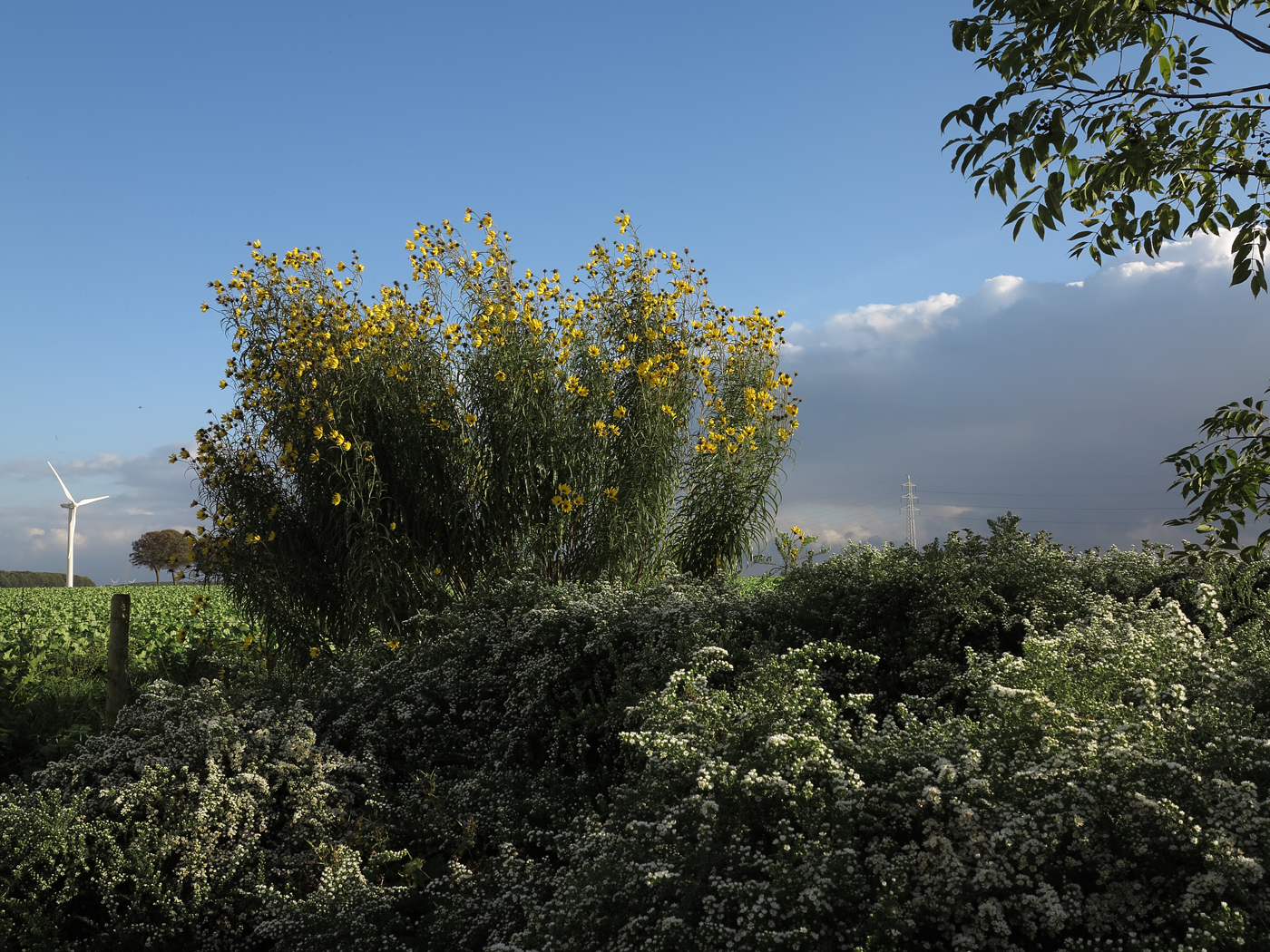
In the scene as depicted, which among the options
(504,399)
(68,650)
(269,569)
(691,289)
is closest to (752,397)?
(691,289)

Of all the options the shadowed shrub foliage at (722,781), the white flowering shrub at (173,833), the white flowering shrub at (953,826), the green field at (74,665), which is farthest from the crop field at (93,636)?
the white flowering shrub at (953,826)

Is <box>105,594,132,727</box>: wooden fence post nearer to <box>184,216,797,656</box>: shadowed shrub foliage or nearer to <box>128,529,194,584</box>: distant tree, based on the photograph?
<box>184,216,797,656</box>: shadowed shrub foliage

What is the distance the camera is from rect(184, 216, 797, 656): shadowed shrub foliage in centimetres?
632

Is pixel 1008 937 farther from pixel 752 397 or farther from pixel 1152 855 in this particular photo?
pixel 752 397

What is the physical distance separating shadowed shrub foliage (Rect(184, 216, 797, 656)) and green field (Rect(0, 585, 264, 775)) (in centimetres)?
96

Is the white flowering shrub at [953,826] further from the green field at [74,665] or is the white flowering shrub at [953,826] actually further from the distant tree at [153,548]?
the distant tree at [153,548]

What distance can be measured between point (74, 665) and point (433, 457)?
16.7 ft

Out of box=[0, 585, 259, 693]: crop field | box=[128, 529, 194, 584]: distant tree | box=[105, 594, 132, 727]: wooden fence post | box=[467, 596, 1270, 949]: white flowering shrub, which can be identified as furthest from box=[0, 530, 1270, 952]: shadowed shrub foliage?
box=[128, 529, 194, 584]: distant tree

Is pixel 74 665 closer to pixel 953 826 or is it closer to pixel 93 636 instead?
pixel 93 636

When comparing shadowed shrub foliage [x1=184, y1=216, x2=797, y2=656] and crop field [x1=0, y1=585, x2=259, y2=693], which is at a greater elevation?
shadowed shrub foliage [x1=184, y1=216, x2=797, y2=656]

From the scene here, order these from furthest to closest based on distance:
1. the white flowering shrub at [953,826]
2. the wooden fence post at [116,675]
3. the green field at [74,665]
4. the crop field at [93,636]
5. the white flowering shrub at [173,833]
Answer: the crop field at [93,636], the green field at [74,665], the wooden fence post at [116,675], the white flowering shrub at [173,833], the white flowering shrub at [953,826]

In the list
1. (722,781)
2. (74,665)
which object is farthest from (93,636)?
(722,781)

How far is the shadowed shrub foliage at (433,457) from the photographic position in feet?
20.7

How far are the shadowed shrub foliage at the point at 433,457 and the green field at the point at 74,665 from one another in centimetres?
96
